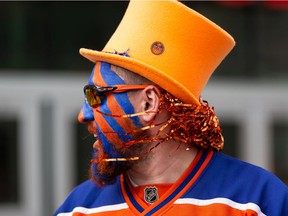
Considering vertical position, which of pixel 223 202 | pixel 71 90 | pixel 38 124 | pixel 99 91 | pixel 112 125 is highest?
pixel 99 91

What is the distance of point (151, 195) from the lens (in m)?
3.28

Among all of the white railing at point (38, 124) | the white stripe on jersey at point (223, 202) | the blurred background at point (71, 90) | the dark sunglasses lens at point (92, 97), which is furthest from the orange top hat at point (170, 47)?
the white railing at point (38, 124)

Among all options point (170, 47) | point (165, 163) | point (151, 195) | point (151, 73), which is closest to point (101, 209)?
point (151, 195)

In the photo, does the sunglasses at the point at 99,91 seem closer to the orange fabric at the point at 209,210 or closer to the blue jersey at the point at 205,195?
the blue jersey at the point at 205,195

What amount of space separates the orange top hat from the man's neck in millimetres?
207

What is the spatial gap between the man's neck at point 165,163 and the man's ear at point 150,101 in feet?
0.46

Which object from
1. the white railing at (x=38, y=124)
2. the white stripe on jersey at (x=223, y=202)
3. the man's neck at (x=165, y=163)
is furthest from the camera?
the white railing at (x=38, y=124)

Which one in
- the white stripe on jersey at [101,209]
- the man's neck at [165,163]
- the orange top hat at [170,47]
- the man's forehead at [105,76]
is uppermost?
the orange top hat at [170,47]

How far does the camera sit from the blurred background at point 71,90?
862 centimetres

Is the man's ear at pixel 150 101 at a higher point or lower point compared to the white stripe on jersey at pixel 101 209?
higher

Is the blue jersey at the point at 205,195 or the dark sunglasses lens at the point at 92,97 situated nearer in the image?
the blue jersey at the point at 205,195

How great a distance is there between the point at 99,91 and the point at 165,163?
0.38 metres

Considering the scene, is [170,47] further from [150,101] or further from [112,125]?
[112,125]

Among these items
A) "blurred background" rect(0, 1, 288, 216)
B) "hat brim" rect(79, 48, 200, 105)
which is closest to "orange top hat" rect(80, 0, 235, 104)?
"hat brim" rect(79, 48, 200, 105)
